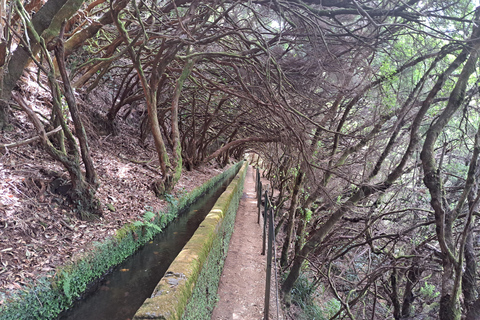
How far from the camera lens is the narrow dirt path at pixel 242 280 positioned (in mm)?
4277

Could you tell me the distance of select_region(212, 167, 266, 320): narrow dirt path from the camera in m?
4.28

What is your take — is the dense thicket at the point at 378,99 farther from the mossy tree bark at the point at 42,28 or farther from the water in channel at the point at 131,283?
the water in channel at the point at 131,283

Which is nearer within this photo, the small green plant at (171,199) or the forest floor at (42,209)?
the forest floor at (42,209)

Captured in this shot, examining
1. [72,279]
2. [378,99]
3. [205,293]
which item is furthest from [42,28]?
[378,99]

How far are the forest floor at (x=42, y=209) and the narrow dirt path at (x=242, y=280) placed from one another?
2244mm

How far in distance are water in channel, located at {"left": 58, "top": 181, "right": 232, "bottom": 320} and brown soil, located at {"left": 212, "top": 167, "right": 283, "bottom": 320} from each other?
1.19 meters

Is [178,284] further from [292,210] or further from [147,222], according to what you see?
[292,210]

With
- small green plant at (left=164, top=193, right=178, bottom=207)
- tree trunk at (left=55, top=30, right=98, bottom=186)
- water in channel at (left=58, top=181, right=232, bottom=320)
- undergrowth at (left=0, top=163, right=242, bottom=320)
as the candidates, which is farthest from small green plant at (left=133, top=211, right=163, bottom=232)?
small green plant at (left=164, top=193, right=178, bottom=207)

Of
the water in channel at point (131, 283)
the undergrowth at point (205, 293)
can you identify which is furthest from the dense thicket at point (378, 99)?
the undergrowth at point (205, 293)

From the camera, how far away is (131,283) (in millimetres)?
4309

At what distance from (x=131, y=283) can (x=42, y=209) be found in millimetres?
1788

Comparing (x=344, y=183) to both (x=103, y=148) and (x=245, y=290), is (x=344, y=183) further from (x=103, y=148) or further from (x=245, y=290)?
(x=103, y=148)

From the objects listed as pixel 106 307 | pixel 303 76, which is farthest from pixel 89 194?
pixel 303 76

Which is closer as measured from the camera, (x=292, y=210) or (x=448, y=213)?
(x=448, y=213)
